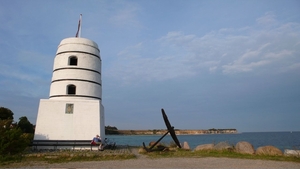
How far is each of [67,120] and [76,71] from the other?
346 cm

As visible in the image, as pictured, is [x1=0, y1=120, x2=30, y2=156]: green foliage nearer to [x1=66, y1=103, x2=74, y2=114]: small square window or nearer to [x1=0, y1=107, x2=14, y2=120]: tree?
[x1=66, y1=103, x2=74, y2=114]: small square window

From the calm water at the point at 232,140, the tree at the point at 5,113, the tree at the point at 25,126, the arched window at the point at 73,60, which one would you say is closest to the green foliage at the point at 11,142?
the arched window at the point at 73,60

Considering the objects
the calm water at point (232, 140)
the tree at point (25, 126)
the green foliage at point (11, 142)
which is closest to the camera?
the green foliage at point (11, 142)

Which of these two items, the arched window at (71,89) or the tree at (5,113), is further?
the tree at (5,113)

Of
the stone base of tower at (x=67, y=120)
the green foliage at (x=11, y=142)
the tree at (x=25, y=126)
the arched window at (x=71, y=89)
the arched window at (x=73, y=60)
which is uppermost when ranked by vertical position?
the arched window at (x=73, y=60)

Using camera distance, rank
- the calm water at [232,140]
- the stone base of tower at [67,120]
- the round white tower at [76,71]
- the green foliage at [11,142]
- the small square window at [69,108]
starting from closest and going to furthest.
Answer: the green foliage at [11,142]
the stone base of tower at [67,120]
the small square window at [69,108]
the round white tower at [76,71]
the calm water at [232,140]

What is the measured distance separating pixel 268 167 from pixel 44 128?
12.7 meters

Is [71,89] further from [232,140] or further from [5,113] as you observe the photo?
[232,140]

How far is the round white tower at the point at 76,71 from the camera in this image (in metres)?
16.4

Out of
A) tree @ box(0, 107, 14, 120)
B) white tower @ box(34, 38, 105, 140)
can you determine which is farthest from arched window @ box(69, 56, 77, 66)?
tree @ box(0, 107, 14, 120)

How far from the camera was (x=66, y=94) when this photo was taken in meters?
16.2

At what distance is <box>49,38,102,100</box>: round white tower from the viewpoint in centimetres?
1641

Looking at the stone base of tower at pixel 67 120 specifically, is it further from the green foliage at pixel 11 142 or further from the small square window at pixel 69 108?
the green foliage at pixel 11 142

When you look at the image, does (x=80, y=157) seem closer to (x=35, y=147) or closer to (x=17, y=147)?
(x=17, y=147)
